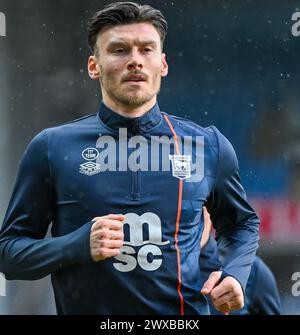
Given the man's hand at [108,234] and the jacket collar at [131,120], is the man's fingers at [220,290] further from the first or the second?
the jacket collar at [131,120]

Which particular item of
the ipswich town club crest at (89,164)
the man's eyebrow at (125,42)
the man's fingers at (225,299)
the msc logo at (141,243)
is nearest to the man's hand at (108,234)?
the msc logo at (141,243)

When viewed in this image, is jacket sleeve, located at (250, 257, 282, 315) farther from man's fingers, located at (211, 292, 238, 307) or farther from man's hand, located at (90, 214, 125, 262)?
man's hand, located at (90, 214, 125, 262)

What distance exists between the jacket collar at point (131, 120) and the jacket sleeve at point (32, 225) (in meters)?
0.22

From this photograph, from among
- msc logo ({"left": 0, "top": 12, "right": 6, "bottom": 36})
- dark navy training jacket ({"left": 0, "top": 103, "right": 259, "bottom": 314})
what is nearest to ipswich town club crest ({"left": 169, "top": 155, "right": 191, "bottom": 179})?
dark navy training jacket ({"left": 0, "top": 103, "right": 259, "bottom": 314})

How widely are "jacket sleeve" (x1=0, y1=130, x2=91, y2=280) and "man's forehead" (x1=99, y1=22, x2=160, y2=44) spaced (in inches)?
15.5

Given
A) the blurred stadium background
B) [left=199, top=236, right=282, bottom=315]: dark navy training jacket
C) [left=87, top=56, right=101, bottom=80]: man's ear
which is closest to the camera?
[left=87, top=56, right=101, bottom=80]: man's ear

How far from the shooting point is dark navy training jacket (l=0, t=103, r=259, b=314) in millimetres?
2682

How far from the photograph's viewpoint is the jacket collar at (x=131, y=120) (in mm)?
2807

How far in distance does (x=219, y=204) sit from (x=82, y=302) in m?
0.58

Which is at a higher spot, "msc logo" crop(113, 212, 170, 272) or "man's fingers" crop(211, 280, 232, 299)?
"msc logo" crop(113, 212, 170, 272)

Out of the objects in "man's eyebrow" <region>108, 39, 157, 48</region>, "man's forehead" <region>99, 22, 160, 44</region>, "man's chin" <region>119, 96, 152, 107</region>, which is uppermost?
"man's forehead" <region>99, 22, 160, 44</region>

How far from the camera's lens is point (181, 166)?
9.29 feet

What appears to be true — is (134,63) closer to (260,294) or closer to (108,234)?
(108,234)

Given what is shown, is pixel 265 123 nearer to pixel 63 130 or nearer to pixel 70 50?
pixel 70 50
